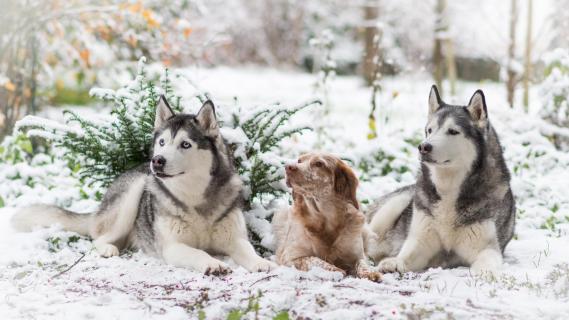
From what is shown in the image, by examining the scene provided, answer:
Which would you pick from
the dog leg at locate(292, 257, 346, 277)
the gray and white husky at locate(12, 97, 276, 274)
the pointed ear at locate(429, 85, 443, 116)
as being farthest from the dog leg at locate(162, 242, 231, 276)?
the pointed ear at locate(429, 85, 443, 116)

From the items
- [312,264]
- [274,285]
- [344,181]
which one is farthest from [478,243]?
[274,285]

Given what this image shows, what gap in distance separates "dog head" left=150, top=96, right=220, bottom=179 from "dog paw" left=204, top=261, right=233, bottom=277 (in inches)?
28.2

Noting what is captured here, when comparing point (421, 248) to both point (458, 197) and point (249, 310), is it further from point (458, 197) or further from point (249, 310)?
point (249, 310)

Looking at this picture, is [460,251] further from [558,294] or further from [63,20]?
[63,20]

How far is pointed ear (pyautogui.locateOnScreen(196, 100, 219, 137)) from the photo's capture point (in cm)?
509

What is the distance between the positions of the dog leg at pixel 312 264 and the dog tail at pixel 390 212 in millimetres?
1253

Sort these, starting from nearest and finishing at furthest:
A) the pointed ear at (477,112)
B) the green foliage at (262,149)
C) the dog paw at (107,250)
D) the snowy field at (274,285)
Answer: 1. the snowy field at (274,285)
2. the pointed ear at (477,112)
3. the dog paw at (107,250)
4. the green foliage at (262,149)

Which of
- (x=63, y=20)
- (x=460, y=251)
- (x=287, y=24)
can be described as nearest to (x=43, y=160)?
(x=63, y=20)


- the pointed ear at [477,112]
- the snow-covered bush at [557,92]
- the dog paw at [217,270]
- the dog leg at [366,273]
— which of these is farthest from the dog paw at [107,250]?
the snow-covered bush at [557,92]

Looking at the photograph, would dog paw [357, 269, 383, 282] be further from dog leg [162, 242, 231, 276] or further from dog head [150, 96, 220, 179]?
dog head [150, 96, 220, 179]

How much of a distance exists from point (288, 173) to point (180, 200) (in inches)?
41.1

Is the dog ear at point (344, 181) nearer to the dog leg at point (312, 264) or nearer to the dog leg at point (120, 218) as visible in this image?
the dog leg at point (312, 264)

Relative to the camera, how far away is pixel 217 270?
15.6 ft

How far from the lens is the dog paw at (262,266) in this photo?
4883mm
